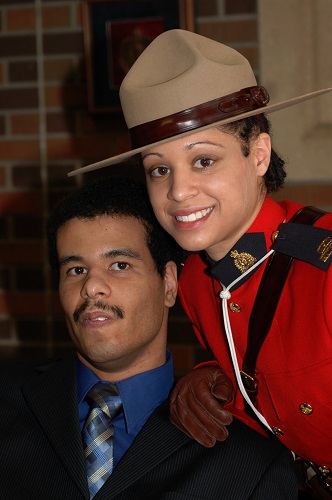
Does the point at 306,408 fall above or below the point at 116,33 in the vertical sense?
below

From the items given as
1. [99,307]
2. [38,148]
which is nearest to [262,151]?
[99,307]

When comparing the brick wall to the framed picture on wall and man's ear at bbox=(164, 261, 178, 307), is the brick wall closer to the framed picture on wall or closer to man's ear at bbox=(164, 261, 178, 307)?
the framed picture on wall

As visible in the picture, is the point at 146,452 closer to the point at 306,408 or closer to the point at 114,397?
the point at 114,397

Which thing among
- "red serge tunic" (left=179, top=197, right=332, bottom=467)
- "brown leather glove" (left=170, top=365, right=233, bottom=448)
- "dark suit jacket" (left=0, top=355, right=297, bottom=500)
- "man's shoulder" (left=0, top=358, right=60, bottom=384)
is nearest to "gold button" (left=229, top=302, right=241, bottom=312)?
"red serge tunic" (left=179, top=197, right=332, bottom=467)

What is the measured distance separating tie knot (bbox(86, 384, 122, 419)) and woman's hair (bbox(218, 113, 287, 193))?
556 mm

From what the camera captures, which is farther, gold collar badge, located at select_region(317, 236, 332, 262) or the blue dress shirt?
the blue dress shirt

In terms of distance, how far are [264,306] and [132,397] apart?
376 mm

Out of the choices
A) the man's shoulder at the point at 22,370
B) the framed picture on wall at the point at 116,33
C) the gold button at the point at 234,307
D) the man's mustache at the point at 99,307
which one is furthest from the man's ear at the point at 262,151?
the framed picture on wall at the point at 116,33

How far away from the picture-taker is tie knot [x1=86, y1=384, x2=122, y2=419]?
181 cm

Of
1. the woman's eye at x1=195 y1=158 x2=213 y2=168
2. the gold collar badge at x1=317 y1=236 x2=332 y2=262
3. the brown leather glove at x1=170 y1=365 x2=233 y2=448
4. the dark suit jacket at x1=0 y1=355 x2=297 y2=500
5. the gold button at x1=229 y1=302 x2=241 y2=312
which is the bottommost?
the dark suit jacket at x1=0 y1=355 x2=297 y2=500

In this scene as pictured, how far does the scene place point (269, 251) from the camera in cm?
170

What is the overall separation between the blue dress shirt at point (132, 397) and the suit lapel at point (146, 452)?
0.04m

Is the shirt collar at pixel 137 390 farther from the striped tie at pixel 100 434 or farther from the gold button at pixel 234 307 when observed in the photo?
the gold button at pixel 234 307

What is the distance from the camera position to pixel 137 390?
1.84 m
